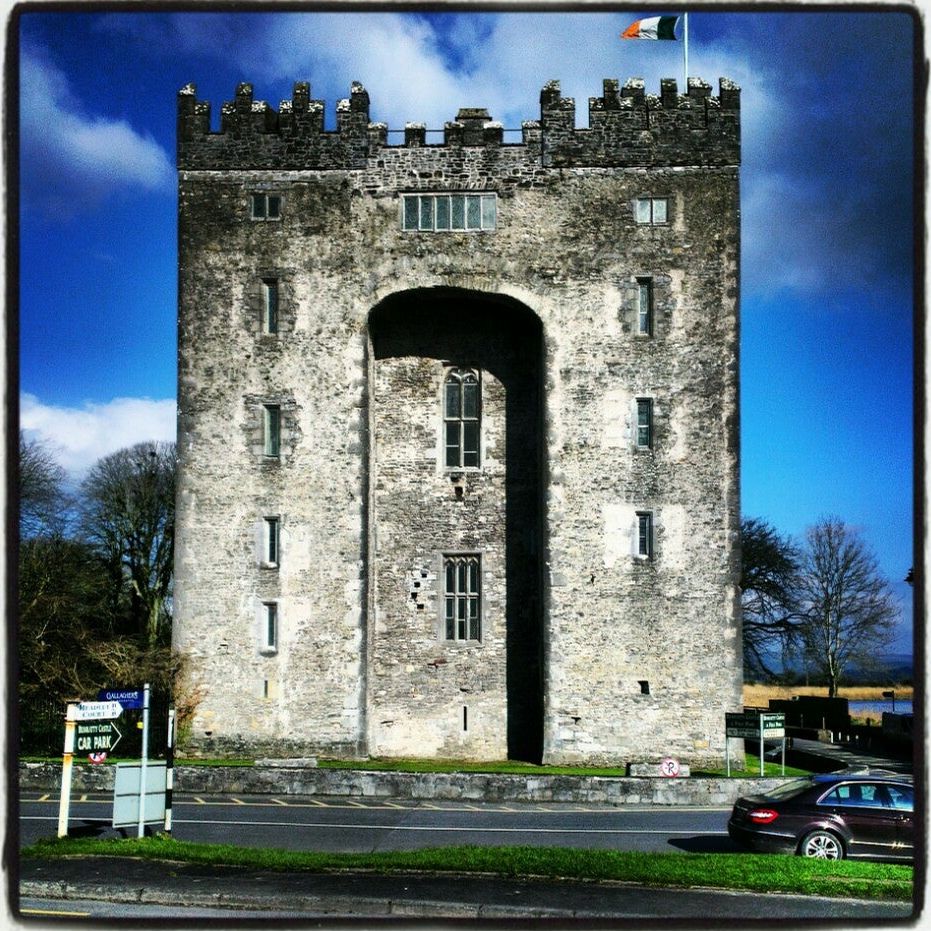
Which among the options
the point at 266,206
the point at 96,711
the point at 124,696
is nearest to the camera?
the point at 96,711

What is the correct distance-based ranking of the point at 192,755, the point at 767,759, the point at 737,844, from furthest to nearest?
the point at 767,759, the point at 192,755, the point at 737,844

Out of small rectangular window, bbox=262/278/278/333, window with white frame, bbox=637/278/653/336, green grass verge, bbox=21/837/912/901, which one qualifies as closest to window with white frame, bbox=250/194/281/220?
small rectangular window, bbox=262/278/278/333

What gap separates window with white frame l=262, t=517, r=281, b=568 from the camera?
30359 mm

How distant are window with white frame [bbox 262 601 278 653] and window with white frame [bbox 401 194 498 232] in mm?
10249

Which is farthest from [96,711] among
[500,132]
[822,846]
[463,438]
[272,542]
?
[500,132]

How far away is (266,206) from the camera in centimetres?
3142

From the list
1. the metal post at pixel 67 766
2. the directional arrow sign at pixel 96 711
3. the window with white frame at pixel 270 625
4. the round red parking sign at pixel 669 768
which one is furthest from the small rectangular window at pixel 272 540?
the metal post at pixel 67 766

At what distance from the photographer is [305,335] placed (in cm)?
3089

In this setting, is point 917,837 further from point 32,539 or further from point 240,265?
point 32,539

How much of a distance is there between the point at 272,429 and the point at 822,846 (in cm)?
1855

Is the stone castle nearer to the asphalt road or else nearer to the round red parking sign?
the round red parking sign

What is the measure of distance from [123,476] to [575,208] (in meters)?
27.0

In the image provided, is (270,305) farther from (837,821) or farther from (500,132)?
(837,821)

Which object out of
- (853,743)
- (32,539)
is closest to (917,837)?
(853,743)
